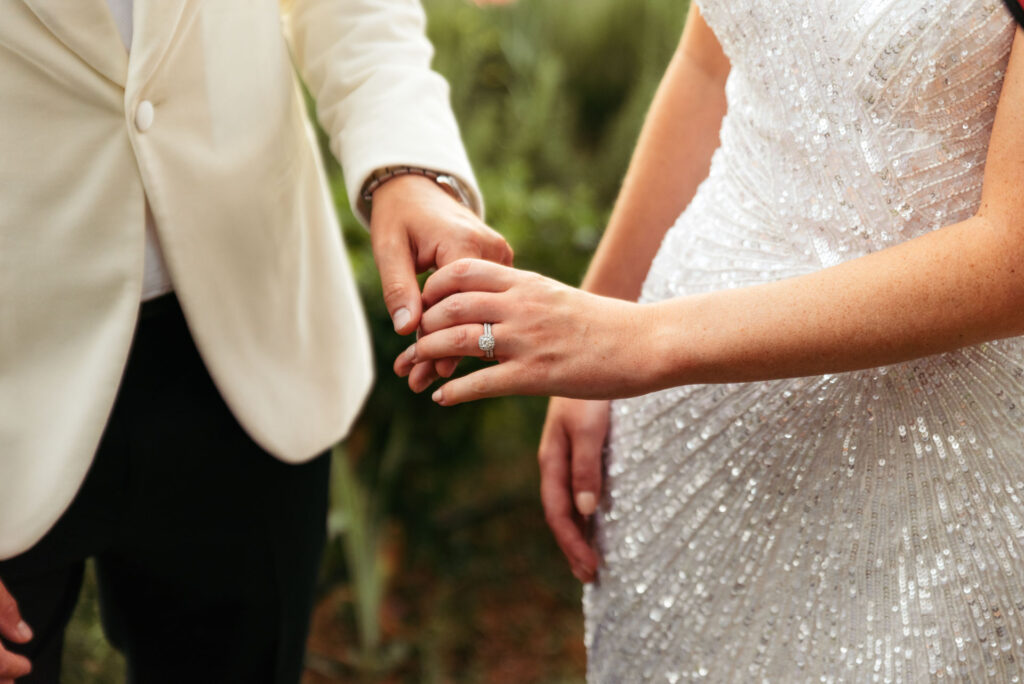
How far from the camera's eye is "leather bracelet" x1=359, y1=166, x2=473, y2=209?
1.21m

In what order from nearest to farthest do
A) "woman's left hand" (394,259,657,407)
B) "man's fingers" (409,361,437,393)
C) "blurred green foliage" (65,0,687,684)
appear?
"woman's left hand" (394,259,657,407), "man's fingers" (409,361,437,393), "blurred green foliage" (65,0,687,684)

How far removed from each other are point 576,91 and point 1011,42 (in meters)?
2.56

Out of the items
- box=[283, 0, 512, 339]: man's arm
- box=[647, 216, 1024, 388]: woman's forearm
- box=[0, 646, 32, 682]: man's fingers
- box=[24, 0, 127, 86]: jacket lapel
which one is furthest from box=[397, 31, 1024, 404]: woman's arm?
box=[0, 646, 32, 682]: man's fingers

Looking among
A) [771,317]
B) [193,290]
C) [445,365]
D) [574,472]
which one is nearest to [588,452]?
[574,472]

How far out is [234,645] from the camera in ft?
4.53

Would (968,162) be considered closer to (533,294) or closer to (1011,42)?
(1011,42)

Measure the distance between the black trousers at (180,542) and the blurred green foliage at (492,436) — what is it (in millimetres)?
→ 946

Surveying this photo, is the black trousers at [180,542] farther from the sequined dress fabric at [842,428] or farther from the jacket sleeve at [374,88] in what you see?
the sequined dress fabric at [842,428]

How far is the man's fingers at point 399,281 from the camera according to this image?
1.08m

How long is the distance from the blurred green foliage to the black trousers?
0.95 meters

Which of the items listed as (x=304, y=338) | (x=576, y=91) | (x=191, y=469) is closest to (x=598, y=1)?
(x=576, y=91)

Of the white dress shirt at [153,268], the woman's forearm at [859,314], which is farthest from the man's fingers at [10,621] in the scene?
the woman's forearm at [859,314]

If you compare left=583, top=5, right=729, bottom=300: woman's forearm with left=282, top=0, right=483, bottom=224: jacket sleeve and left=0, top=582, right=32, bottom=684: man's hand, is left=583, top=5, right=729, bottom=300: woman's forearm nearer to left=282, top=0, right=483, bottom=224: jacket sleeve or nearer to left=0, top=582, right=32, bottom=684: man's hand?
left=282, top=0, right=483, bottom=224: jacket sleeve

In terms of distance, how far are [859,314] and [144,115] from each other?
0.83 m
